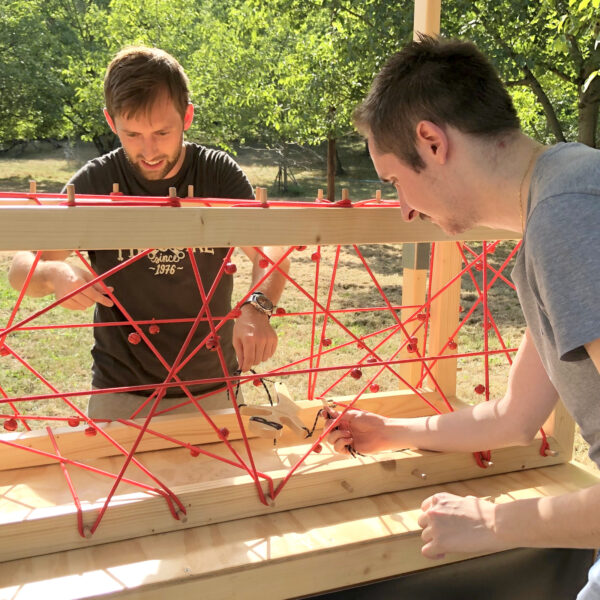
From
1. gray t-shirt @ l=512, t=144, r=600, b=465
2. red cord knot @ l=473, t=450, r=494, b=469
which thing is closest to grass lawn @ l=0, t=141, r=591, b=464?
red cord knot @ l=473, t=450, r=494, b=469

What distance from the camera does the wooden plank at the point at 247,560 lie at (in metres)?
1.29

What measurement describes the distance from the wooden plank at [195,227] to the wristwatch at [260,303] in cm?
44

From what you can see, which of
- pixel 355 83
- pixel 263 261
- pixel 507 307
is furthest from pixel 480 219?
pixel 355 83

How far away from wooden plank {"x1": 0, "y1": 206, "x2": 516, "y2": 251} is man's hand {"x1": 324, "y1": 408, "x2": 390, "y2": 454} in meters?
0.48

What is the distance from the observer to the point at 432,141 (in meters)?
1.09

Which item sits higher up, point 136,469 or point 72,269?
point 72,269

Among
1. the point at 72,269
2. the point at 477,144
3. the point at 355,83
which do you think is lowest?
the point at 72,269

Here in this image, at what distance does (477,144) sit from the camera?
1.07m

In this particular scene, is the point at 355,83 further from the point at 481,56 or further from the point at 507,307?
the point at 481,56

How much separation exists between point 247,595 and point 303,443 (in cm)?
61

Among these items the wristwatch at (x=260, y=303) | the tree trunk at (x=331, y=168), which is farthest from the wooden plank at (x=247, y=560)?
the tree trunk at (x=331, y=168)

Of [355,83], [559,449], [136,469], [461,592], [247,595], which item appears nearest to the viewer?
[247,595]

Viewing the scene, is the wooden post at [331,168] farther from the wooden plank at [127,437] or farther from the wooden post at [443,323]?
the wooden plank at [127,437]

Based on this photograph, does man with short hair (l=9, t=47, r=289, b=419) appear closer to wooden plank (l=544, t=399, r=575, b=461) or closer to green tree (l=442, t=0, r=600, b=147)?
wooden plank (l=544, t=399, r=575, b=461)
